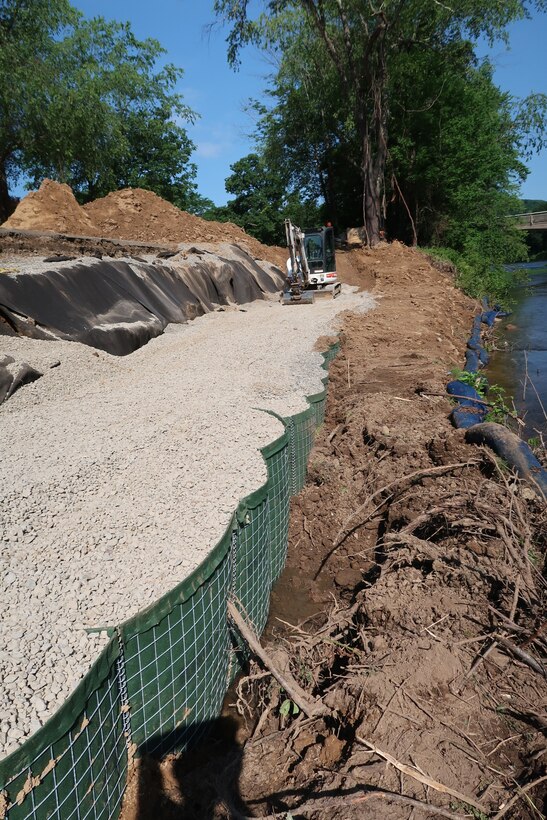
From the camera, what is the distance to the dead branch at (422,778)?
1.95m

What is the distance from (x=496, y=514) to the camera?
3373mm

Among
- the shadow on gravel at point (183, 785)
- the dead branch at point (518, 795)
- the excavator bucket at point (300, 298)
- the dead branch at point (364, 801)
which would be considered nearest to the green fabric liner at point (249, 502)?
the shadow on gravel at point (183, 785)

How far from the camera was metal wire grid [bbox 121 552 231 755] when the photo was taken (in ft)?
7.57

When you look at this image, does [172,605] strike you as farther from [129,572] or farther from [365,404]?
[365,404]

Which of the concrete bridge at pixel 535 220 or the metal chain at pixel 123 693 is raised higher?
the concrete bridge at pixel 535 220

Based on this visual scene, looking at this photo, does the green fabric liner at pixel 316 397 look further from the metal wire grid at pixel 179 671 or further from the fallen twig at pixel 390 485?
the metal wire grid at pixel 179 671

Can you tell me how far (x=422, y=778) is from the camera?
6.72 feet

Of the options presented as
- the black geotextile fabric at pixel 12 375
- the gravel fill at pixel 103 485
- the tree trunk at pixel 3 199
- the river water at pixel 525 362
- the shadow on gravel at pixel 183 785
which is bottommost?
the river water at pixel 525 362

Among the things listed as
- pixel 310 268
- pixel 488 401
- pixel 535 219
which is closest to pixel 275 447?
pixel 488 401

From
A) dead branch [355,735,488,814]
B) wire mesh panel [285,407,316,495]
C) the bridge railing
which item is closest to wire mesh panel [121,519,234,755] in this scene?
dead branch [355,735,488,814]

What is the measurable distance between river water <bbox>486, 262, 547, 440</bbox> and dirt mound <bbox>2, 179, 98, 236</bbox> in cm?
1245

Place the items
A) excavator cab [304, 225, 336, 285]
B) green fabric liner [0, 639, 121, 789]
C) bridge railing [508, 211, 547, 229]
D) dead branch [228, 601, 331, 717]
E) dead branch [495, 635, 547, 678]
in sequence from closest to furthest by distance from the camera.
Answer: green fabric liner [0, 639, 121, 789]
dead branch [495, 635, 547, 678]
dead branch [228, 601, 331, 717]
excavator cab [304, 225, 336, 285]
bridge railing [508, 211, 547, 229]

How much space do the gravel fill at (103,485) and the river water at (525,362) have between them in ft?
8.70

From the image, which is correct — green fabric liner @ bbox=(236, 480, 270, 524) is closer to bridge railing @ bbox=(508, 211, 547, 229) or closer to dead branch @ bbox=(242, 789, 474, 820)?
dead branch @ bbox=(242, 789, 474, 820)
